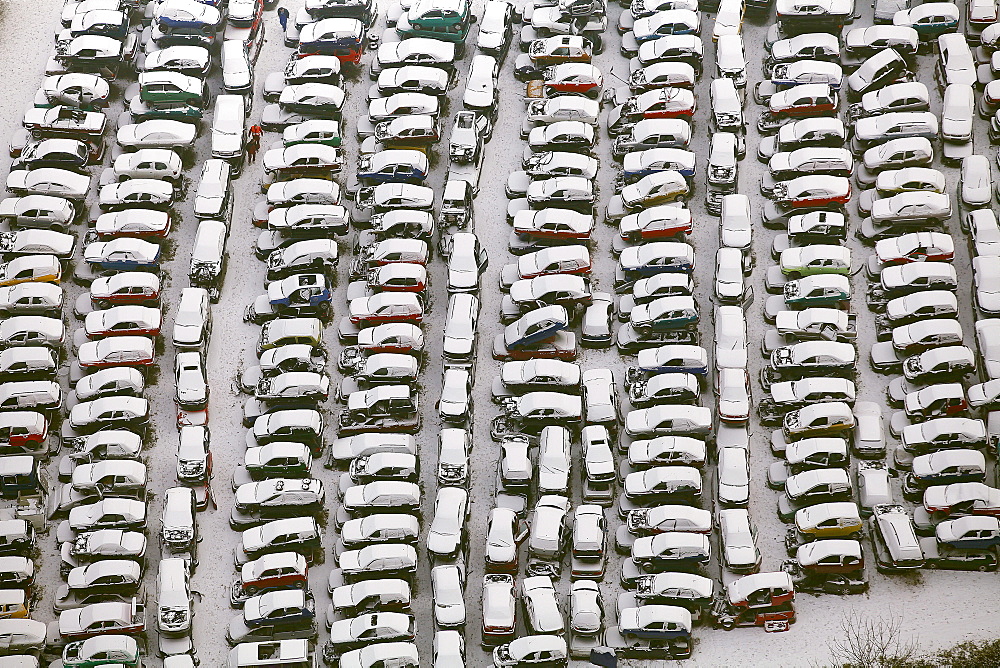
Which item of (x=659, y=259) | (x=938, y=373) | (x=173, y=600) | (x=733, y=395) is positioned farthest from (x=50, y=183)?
(x=938, y=373)

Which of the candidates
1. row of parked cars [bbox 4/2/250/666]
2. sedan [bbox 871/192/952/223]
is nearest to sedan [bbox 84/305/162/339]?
row of parked cars [bbox 4/2/250/666]

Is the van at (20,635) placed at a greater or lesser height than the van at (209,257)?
lesser

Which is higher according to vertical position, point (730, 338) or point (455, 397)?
point (730, 338)

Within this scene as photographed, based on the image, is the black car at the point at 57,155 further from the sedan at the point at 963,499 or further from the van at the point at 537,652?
the sedan at the point at 963,499

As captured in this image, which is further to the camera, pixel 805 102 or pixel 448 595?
pixel 805 102

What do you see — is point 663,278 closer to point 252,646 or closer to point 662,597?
point 662,597

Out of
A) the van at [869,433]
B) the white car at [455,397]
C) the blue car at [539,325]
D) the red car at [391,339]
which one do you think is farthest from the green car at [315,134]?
Result: the van at [869,433]

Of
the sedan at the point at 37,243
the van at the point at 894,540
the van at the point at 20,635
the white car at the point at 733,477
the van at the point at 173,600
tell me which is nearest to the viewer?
the van at the point at 20,635

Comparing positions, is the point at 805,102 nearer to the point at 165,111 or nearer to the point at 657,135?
the point at 657,135
